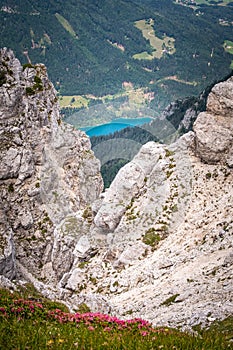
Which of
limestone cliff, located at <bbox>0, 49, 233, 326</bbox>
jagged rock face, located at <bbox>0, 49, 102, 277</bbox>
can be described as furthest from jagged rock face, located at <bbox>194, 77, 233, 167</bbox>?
jagged rock face, located at <bbox>0, 49, 102, 277</bbox>

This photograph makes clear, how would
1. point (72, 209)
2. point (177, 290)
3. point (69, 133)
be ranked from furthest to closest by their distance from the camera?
point (69, 133)
point (72, 209)
point (177, 290)

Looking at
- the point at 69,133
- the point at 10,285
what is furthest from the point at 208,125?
the point at 69,133

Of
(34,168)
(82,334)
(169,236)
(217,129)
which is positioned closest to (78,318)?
(82,334)

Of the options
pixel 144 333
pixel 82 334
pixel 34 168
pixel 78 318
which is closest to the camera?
pixel 82 334

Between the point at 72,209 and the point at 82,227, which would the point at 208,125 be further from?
the point at 72,209

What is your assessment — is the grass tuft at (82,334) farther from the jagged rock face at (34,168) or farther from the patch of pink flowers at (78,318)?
the jagged rock face at (34,168)

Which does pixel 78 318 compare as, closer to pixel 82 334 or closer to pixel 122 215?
pixel 82 334

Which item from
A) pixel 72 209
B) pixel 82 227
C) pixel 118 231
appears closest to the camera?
pixel 118 231
